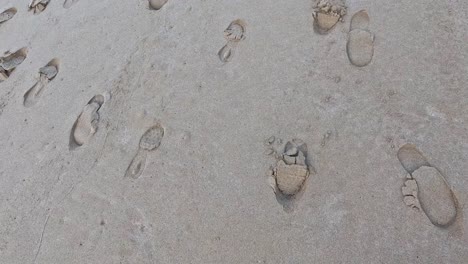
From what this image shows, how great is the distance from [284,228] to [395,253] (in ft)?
1.67

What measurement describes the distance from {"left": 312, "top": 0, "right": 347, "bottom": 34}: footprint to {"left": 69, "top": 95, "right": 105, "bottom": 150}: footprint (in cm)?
154

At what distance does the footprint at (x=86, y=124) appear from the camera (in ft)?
7.92

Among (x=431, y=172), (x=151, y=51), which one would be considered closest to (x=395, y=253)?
(x=431, y=172)

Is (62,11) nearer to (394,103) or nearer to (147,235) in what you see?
(147,235)

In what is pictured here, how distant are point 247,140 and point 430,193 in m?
0.95

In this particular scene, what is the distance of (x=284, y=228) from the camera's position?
5.96 feet

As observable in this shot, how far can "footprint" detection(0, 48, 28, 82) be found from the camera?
122 inches

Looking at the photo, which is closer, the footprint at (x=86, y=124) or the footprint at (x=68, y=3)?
the footprint at (x=86, y=124)

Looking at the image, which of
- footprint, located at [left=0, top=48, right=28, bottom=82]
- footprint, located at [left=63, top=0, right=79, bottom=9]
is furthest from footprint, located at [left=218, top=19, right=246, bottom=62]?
footprint, located at [left=0, top=48, right=28, bottom=82]

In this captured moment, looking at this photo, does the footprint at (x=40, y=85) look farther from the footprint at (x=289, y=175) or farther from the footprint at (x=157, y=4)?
the footprint at (x=289, y=175)

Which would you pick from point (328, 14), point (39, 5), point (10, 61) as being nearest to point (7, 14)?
point (39, 5)

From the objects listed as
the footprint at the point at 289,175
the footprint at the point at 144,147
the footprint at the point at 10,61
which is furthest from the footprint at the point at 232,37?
the footprint at the point at 10,61

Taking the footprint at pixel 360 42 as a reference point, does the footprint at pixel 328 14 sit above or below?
above

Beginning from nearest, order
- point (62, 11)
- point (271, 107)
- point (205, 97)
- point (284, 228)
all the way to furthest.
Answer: point (284, 228)
point (271, 107)
point (205, 97)
point (62, 11)
